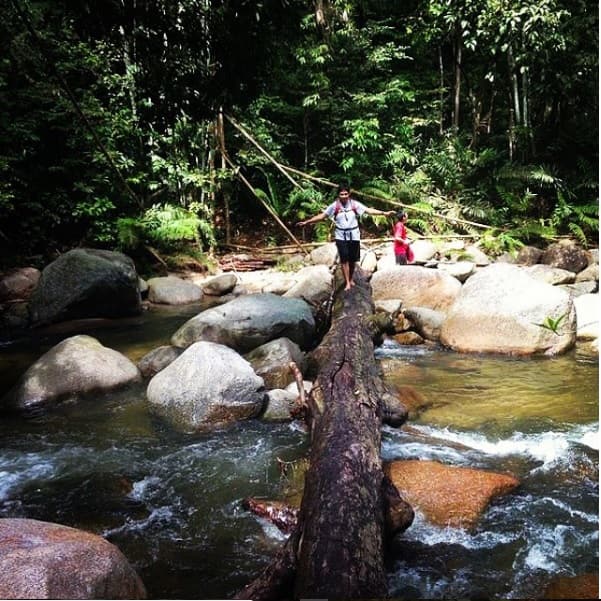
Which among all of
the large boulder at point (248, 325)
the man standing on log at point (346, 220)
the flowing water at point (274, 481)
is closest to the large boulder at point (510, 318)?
the flowing water at point (274, 481)

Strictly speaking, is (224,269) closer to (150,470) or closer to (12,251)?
(12,251)

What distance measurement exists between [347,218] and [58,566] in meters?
5.83

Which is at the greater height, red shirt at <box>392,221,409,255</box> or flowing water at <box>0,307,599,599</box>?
red shirt at <box>392,221,409,255</box>

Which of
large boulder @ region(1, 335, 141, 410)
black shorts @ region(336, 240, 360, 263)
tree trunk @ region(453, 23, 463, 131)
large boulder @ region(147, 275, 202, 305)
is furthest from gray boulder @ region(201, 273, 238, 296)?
tree trunk @ region(453, 23, 463, 131)

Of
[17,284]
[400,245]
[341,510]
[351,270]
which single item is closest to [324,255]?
[400,245]

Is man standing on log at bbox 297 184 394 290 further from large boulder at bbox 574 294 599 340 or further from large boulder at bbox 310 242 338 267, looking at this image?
large boulder at bbox 310 242 338 267

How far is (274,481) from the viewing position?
152 inches

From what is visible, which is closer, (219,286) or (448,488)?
(448,488)

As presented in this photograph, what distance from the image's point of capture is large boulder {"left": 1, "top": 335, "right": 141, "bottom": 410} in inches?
207

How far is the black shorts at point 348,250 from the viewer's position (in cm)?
732

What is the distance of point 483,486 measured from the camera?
3506mm

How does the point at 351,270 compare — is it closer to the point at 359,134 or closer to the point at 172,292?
the point at 172,292

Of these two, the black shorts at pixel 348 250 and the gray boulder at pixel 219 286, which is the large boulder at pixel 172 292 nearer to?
the gray boulder at pixel 219 286

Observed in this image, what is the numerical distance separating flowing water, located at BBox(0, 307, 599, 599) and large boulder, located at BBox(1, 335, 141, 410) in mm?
199
